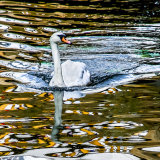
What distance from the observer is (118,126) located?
23.0 feet

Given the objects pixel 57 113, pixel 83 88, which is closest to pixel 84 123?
pixel 57 113

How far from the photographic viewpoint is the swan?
10078mm

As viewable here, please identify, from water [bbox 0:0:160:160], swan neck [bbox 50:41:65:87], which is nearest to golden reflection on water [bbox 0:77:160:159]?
water [bbox 0:0:160:160]

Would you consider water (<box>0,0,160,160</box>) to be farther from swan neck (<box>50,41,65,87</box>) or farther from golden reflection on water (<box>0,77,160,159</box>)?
swan neck (<box>50,41,65,87</box>)

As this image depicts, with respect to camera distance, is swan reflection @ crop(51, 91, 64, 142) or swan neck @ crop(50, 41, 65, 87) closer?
swan reflection @ crop(51, 91, 64, 142)

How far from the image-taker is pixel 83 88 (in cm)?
993

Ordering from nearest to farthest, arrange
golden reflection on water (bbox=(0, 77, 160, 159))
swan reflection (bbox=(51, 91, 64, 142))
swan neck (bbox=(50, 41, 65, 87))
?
golden reflection on water (bbox=(0, 77, 160, 159)), swan reflection (bbox=(51, 91, 64, 142)), swan neck (bbox=(50, 41, 65, 87))

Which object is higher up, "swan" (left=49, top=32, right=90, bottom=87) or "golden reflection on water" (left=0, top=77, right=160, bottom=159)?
"swan" (left=49, top=32, right=90, bottom=87)

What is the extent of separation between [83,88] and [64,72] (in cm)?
88

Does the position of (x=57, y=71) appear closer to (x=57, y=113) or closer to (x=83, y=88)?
(x=83, y=88)

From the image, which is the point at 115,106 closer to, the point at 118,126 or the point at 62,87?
the point at 118,126

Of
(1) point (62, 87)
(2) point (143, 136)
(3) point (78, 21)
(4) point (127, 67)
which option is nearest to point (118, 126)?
(2) point (143, 136)

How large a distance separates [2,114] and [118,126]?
1.84 m

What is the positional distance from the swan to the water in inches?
9.3
